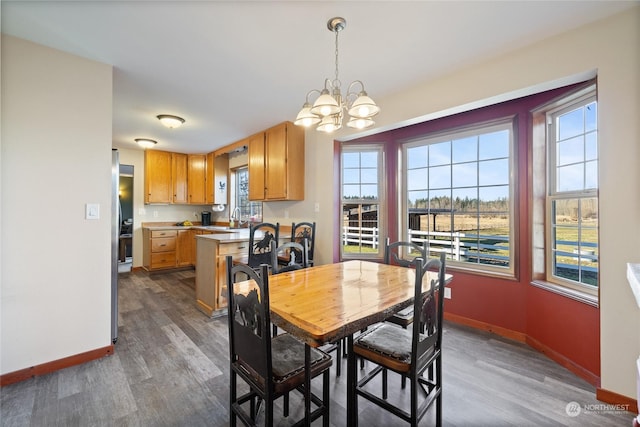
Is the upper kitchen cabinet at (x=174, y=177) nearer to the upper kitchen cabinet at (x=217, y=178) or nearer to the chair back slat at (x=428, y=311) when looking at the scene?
the upper kitchen cabinet at (x=217, y=178)

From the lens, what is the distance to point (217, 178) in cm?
580

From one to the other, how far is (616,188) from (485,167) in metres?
1.23

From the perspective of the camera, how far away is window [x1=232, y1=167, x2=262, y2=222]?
5.30 meters

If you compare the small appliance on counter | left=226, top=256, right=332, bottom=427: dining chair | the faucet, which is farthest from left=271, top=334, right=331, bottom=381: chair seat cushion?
the small appliance on counter

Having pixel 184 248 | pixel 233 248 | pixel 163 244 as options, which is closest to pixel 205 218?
pixel 184 248

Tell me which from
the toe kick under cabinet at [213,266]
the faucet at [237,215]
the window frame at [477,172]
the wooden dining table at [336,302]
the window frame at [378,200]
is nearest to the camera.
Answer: the wooden dining table at [336,302]

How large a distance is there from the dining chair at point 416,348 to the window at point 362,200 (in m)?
2.02

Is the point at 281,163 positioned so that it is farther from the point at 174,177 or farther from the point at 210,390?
the point at 174,177

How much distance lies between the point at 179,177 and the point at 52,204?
3736mm

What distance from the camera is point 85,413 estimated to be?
161 cm

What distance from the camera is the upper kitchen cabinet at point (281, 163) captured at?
3.71 m

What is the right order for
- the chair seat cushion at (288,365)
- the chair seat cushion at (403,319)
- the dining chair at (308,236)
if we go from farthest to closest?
the dining chair at (308,236), the chair seat cushion at (403,319), the chair seat cushion at (288,365)

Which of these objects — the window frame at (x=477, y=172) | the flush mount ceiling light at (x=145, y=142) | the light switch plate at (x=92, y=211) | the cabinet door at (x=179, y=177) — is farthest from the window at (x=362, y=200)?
the cabinet door at (x=179, y=177)

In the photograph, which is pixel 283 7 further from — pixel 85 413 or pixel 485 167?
pixel 85 413
